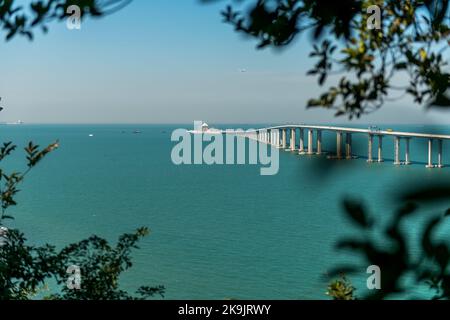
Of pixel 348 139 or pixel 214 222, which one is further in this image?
pixel 214 222

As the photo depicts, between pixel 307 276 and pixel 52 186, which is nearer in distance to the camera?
pixel 307 276

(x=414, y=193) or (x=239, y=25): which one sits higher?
(x=239, y=25)

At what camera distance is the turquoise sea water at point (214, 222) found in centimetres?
1585

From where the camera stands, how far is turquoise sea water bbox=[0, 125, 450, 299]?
52.0 feet

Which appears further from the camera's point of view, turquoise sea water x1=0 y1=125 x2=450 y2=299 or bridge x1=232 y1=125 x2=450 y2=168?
turquoise sea water x1=0 y1=125 x2=450 y2=299

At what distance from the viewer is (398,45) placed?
160 cm

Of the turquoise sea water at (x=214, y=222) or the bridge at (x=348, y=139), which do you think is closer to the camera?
the bridge at (x=348, y=139)

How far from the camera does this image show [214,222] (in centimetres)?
2619
